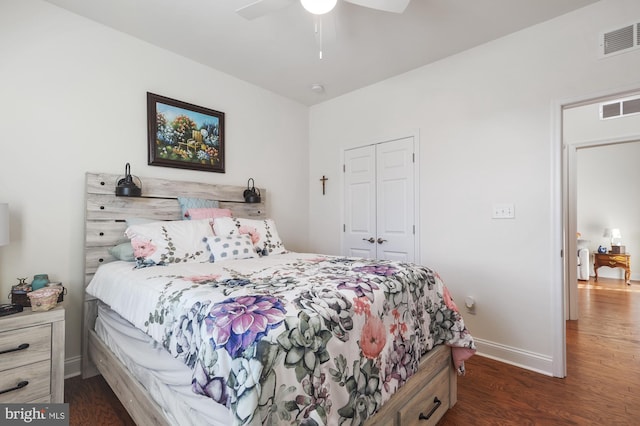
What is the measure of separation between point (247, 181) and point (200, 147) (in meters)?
0.64

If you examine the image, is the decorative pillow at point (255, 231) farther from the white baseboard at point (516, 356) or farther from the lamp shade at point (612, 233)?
the lamp shade at point (612, 233)

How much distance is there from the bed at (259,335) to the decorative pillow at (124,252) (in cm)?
3

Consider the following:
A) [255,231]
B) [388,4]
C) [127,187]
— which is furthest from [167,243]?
[388,4]

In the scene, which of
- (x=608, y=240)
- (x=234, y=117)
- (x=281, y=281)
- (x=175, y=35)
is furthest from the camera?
(x=608, y=240)

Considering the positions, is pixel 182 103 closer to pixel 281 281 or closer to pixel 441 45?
pixel 281 281

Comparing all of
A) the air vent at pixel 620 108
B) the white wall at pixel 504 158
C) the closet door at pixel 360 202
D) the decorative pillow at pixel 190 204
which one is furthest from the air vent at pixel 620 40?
the decorative pillow at pixel 190 204

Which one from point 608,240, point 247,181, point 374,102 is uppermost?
point 374,102

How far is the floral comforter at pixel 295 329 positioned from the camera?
892 mm

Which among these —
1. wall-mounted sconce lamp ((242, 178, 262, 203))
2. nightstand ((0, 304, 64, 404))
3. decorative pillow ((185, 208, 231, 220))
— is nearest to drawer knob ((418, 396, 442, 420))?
nightstand ((0, 304, 64, 404))

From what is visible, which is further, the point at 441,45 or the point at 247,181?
the point at 247,181

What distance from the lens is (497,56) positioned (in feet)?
8.52

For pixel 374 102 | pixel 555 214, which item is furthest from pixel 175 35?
pixel 555 214

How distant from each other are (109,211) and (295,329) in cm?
213

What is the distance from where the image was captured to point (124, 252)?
7.17ft
